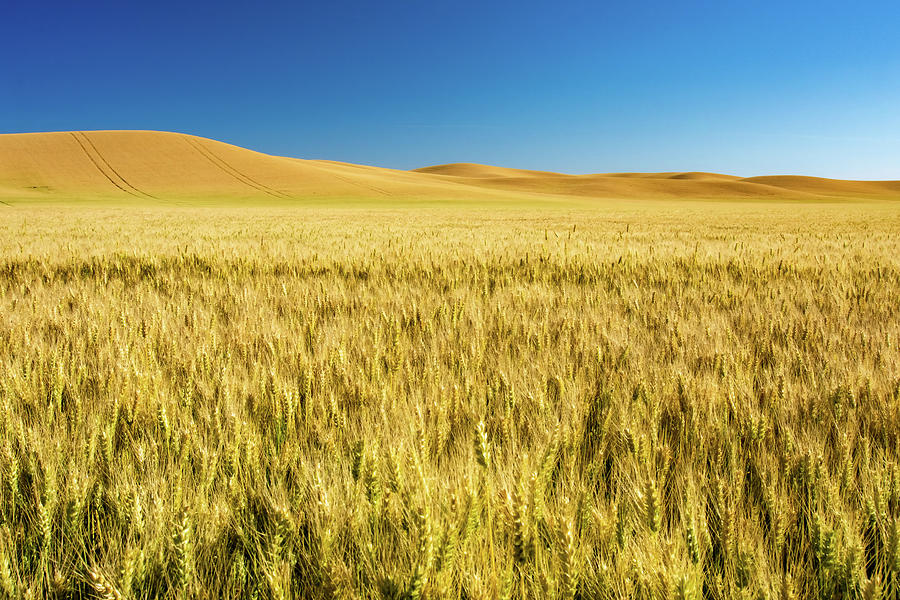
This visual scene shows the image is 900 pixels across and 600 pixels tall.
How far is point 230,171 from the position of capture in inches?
2370

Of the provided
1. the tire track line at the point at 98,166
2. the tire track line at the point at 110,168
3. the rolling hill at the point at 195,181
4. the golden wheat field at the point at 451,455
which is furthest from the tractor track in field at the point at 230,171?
the golden wheat field at the point at 451,455

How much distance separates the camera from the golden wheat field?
2.84 ft

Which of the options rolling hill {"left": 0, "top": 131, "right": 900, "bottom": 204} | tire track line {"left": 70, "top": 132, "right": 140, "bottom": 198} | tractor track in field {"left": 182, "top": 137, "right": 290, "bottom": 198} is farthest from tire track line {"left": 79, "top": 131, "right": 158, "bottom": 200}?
tractor track in field {"left": 182, "top": 137, "right": 290, "bottom": 198}

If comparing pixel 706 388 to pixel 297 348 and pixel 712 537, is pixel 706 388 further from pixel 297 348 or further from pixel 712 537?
pixel 297 348

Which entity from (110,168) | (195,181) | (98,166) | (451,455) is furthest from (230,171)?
(451,455)

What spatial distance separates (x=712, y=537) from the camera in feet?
3.52

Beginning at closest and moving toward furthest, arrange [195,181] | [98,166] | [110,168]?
[195,181]
[110,168]
[98,166]

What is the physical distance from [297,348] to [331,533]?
4.24 ft

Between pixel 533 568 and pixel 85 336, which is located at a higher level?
pixel 85 336

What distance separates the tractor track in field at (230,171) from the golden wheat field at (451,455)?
5119 centimetres

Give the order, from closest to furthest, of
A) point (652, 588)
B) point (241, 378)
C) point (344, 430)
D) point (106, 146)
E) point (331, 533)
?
point (652, 588) → point (331, 533) → point (344, 430) → point (241, 378) → point (106, 146)

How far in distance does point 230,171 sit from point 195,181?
7.46 m

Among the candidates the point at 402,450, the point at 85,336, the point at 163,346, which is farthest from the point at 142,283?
the point at 402,450

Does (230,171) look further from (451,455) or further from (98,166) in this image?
(451,455)
